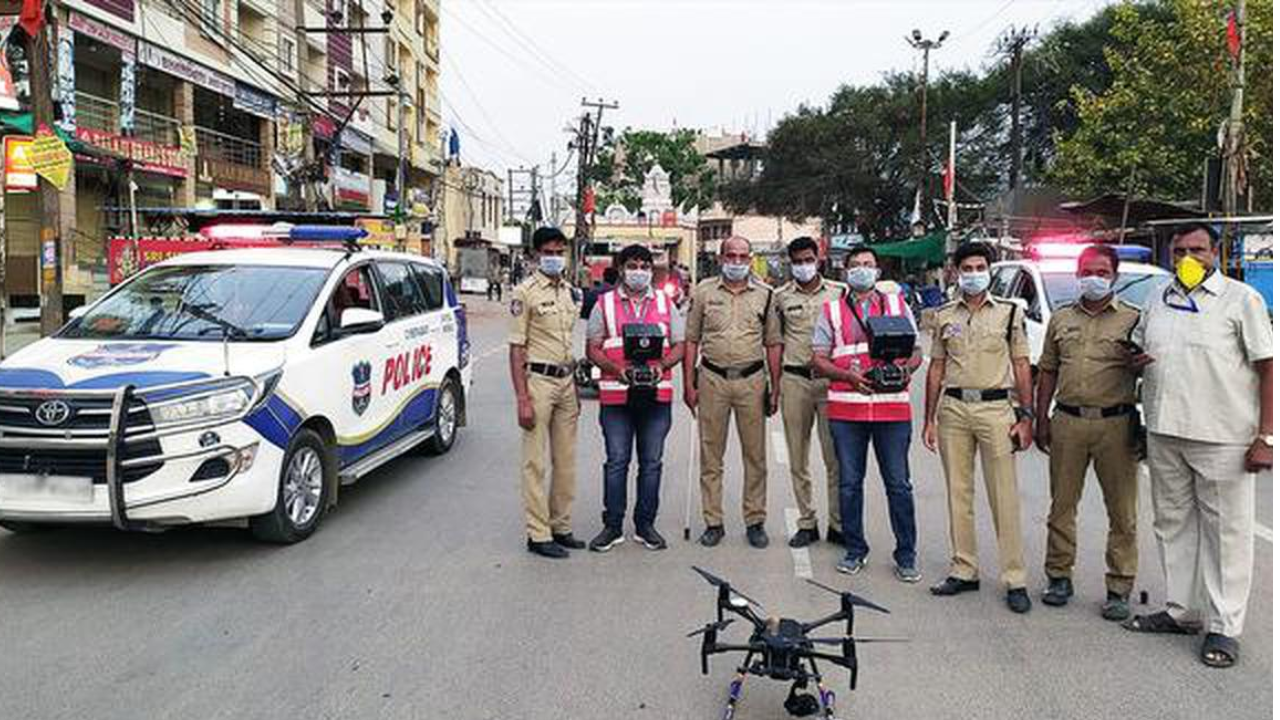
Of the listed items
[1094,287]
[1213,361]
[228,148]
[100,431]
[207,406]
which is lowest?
[100,431]

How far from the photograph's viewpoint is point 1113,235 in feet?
60.3

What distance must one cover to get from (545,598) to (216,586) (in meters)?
1.68

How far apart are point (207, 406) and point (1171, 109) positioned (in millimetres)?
23009

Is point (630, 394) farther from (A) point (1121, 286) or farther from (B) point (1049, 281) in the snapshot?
(B) point (1049, 281)

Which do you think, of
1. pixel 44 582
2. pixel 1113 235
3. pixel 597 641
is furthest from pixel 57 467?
pixel 1113 235

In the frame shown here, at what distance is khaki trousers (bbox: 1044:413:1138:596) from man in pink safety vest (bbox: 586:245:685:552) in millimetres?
2124

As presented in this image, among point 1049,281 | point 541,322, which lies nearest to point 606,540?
point 541,322

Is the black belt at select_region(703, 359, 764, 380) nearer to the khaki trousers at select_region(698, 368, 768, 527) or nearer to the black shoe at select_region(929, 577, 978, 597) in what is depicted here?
the khaki trousers at select_region(698, 368, 768, 527)

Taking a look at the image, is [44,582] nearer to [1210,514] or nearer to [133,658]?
[133,658]

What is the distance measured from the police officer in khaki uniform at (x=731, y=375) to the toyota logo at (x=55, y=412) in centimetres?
330

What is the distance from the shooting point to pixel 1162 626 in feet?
14.9

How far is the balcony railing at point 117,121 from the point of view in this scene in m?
20.8

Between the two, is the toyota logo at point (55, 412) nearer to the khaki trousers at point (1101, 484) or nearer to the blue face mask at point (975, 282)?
the blue face mask at point (975, 282)

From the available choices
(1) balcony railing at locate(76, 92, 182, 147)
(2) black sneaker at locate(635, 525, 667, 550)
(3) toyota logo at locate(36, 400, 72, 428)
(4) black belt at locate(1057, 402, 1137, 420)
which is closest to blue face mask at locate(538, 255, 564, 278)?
(2) black sneaker at locate(635, 525, 667, 550)
